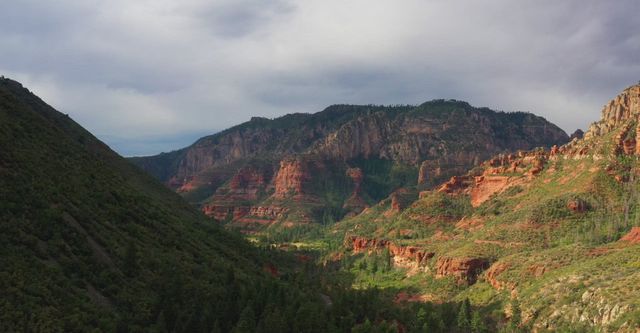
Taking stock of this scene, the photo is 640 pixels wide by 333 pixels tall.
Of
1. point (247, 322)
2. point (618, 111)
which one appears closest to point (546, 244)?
point (618, 111)

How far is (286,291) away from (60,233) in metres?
39.4

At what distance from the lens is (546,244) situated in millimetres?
132000

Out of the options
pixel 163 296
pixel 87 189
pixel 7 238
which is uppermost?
pixel 87 189

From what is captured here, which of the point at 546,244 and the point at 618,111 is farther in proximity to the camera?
the point at 618,111

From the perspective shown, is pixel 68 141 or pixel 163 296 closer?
pixel 163 296

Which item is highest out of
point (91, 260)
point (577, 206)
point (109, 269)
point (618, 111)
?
point (618, 111)

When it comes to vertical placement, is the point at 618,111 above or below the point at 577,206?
above

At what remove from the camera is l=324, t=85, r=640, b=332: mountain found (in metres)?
92.1

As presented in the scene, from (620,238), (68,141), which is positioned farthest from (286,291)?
(620,238)

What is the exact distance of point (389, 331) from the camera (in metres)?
77.1

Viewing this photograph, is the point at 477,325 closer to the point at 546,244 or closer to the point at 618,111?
the point at 546,244

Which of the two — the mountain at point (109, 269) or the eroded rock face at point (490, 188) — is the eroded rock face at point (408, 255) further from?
the mountain at point (109, 269)

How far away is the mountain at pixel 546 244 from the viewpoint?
302 ft

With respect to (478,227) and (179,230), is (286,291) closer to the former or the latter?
(179,230)
